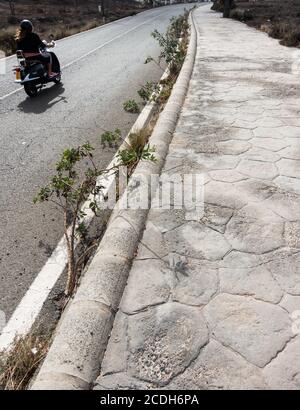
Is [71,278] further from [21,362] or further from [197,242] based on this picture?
[197,242]

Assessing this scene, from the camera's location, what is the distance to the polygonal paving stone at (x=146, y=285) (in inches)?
101

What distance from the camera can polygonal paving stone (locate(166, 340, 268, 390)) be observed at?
2012 mm

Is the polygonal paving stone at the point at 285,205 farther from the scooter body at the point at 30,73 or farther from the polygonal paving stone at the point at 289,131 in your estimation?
the scooter body at the point at 30,73

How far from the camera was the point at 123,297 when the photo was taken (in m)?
2.63

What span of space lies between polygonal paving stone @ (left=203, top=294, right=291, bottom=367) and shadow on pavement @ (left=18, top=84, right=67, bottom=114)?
6.32 meters

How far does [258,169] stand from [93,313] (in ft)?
9.41

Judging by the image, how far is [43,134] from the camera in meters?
6.22

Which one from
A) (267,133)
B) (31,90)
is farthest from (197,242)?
(31,90)

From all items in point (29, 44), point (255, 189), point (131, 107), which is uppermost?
point (29, 44)

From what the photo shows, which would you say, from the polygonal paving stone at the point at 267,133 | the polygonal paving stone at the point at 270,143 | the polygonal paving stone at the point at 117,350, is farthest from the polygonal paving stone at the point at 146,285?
the polygonal paving stone at the point at 267,133

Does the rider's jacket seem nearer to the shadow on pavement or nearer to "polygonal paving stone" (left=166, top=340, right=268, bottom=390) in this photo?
the shadow on pavement

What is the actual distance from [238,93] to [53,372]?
6.85 meters

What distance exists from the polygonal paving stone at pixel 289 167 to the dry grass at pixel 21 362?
3.29 meters

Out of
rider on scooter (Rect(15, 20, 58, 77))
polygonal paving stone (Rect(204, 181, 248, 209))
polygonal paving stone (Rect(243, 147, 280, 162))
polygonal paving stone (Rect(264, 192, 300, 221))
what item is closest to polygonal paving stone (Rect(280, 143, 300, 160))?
polygonal paving stone (Rect(243, 147, 280, 162))
